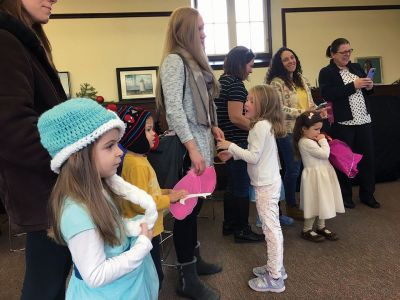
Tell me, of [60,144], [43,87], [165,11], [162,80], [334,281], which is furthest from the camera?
[165,11]

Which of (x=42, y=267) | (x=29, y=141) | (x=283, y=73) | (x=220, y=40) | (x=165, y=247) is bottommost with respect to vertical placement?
(x=165, y=247)

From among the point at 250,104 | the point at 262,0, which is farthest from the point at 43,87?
the point at 262,0

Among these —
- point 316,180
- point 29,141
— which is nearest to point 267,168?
point 316,180

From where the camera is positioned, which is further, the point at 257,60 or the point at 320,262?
the point at 257,60

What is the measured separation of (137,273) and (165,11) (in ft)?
13.4

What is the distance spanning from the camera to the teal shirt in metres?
0.86

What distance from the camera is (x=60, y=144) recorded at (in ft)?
2.81

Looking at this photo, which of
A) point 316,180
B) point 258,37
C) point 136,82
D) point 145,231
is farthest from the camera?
point 258,37

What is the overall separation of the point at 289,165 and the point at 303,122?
1.67ft

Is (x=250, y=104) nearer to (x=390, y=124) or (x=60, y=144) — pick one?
(x=60, y=144)

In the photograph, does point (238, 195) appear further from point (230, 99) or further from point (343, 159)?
point (343, 159)

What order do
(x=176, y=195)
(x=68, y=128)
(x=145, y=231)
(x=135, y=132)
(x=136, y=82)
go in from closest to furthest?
(x=68, y=128), (x=145, y=231), (x=176, y=195), (x=135, y=132), (x=136, y=82)

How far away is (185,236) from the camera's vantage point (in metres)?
1.72

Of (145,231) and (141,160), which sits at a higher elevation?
(141,160)
